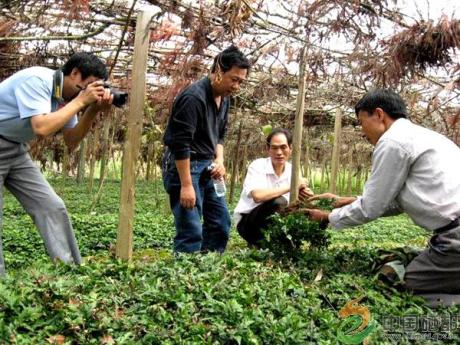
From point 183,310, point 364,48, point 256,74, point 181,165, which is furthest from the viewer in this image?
point 256,74

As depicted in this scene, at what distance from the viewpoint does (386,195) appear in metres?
3.42

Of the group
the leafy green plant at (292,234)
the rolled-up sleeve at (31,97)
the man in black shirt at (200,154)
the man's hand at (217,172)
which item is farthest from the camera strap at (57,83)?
the leafy green plant at (292,234)

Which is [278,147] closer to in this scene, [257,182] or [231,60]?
[257,182]

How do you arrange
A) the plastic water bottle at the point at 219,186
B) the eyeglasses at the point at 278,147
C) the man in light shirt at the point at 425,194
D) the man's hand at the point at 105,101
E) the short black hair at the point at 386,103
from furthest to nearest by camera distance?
the eyeglasses at the point at 278,147 → the plastic water bottle at the point at 219,186 → the short black hair at the point at 386,103 → the man's hand at the point at 105,101 → the man in light shirt at the point at 425,194

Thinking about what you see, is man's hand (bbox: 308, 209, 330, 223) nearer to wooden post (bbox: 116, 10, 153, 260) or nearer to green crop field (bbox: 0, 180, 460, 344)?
green crop field (bbox: 0, 180, 460, 344)

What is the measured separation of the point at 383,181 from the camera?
134 inches

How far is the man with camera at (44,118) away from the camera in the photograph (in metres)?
3.37

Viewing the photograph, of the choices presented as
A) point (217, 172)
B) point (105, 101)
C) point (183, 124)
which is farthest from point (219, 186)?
point (105, 101)

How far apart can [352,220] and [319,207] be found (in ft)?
1.62

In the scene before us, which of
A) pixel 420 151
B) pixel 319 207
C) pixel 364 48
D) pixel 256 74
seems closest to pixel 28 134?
pixel 319 207

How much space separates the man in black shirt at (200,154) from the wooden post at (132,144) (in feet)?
1.49

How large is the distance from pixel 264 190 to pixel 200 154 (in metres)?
0.86

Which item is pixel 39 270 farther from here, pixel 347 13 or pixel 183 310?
pixel 347 13

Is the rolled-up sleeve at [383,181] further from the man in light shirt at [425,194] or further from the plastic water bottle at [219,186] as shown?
the plastic water bottle at [219,186]
